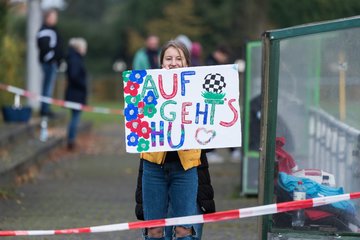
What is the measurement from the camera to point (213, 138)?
6602 millimetres

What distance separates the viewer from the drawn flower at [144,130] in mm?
6605

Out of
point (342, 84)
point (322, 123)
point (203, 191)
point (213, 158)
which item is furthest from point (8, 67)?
point (203, 191)

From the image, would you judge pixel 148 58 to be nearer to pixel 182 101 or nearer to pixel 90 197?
pixel 90 197

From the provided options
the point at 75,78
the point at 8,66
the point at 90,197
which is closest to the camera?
the point at 90,197

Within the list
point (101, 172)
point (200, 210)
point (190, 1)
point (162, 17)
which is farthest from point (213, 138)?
point (162, 17)

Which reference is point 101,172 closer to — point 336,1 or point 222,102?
point 336,1

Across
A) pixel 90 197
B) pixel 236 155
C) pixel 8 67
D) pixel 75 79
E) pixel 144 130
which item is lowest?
pixel 90 197

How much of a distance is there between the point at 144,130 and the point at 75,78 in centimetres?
969

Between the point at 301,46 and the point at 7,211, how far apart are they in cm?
335

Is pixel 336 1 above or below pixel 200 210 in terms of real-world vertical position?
above

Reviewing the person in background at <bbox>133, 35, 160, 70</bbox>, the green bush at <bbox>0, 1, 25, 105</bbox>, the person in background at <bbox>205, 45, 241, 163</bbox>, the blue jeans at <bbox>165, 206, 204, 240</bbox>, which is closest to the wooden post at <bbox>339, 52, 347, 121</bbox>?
the blue jeans at <bbox>165, 206, 204, 240</bbox>

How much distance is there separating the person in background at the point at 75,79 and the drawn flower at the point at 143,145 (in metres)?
9.57

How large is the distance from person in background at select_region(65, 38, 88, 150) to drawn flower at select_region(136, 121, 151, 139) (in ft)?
31.3

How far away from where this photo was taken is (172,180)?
21.8ft
